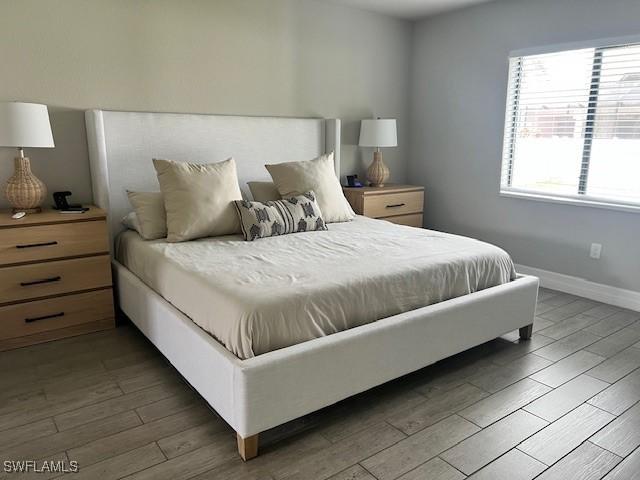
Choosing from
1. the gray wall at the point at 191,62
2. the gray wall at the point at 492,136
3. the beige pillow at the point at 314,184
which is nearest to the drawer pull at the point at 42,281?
the gray wall at the point at 191,62

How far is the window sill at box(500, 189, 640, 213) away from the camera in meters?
3.38

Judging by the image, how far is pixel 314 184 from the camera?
345 cm

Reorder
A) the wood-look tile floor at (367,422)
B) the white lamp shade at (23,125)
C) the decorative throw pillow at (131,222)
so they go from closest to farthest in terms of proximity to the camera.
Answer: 1. the wood-look tile floor at (367,422)
2. the white lamp shade at (23,125)
3. the decorative throw pillow at (131,222)

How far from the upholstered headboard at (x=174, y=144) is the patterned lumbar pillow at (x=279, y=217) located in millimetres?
711

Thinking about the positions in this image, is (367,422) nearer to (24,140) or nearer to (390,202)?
(24,140)

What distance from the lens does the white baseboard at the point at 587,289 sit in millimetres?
3447

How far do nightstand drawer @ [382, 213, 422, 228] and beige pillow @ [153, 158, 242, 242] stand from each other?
1777 millimetres

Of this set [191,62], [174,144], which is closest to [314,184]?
[174,144]

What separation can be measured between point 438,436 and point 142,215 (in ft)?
6.88

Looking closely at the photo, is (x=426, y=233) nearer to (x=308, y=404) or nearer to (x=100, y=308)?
(x=308, y=404)

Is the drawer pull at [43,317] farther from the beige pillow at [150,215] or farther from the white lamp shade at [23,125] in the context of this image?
the white lamp shade at [23,125]

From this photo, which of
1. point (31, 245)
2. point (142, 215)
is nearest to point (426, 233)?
point (142, 215)

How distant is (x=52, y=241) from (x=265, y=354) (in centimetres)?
164

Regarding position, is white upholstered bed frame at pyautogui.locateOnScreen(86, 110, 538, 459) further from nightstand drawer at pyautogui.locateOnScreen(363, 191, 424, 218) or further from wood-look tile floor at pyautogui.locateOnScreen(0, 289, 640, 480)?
nightstand drawer at pyautogui.locateOnScreen(363, 191, 424, 218)
